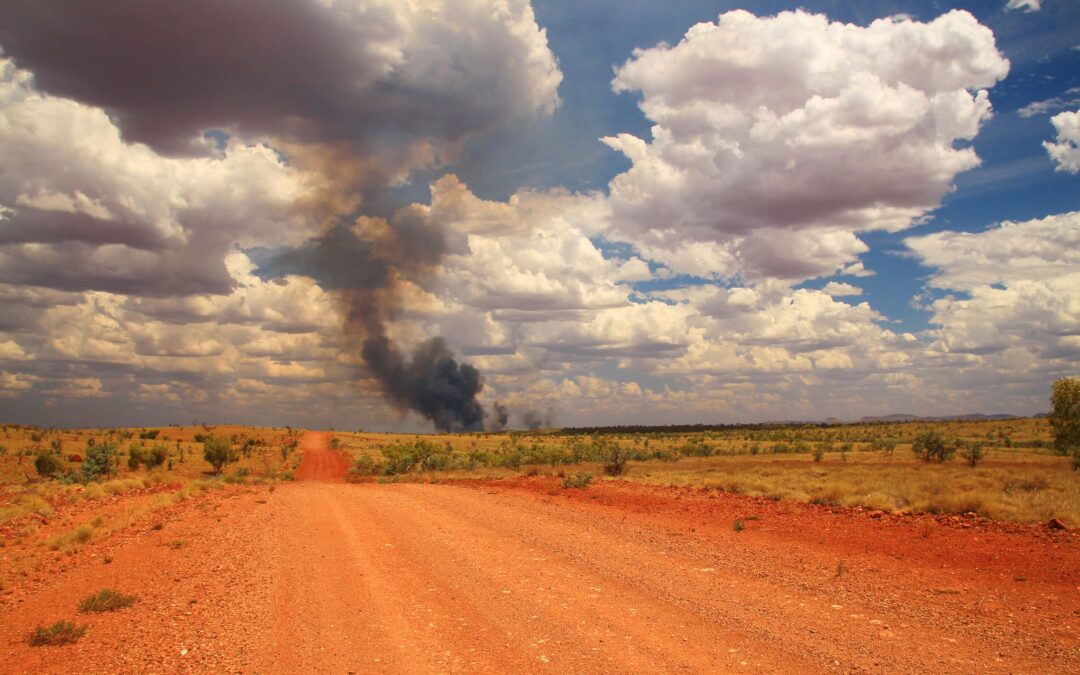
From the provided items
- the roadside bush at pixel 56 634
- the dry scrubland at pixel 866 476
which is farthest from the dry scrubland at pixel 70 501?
the dry scrubland at pixel 866 476

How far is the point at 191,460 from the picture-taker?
Result: 54688mm

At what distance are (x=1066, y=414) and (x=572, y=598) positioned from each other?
136ft

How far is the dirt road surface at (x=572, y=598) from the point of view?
24.3 ft

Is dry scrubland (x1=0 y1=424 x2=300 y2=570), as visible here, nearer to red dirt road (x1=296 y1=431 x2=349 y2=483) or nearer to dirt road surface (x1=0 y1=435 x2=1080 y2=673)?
dirt road surface (x1=0 y1=435 x2=1080 y2=673)

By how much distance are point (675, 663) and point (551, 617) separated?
2203 millimetres

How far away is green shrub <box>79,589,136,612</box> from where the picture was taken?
393 inches

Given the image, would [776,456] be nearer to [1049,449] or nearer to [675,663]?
[1049,449]

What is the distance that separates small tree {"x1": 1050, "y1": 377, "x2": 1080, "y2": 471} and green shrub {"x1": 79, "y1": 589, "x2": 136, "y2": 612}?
4560 centimetres

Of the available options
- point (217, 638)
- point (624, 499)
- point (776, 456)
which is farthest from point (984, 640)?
point (776, 456)

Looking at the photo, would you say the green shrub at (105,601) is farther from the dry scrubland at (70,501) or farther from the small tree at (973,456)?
the small tree at (973,456)

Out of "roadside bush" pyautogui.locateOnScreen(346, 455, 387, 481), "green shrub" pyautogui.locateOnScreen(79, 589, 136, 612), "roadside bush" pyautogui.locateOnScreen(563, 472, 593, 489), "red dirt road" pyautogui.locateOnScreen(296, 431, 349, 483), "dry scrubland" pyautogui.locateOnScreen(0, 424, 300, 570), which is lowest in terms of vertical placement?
"red dirt road" pyautogui.locateOnScreen(296, 431, 349, 483)

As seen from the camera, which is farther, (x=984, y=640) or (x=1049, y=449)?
(x=1049, y=449)

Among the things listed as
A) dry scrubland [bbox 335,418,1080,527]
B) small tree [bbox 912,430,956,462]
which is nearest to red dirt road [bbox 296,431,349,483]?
dry scrubland [bbox 335,418,1080,527]

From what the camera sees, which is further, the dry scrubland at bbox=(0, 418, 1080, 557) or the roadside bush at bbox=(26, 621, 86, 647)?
the dry scrubland at bbox=(0, 418, 1080, 557)
